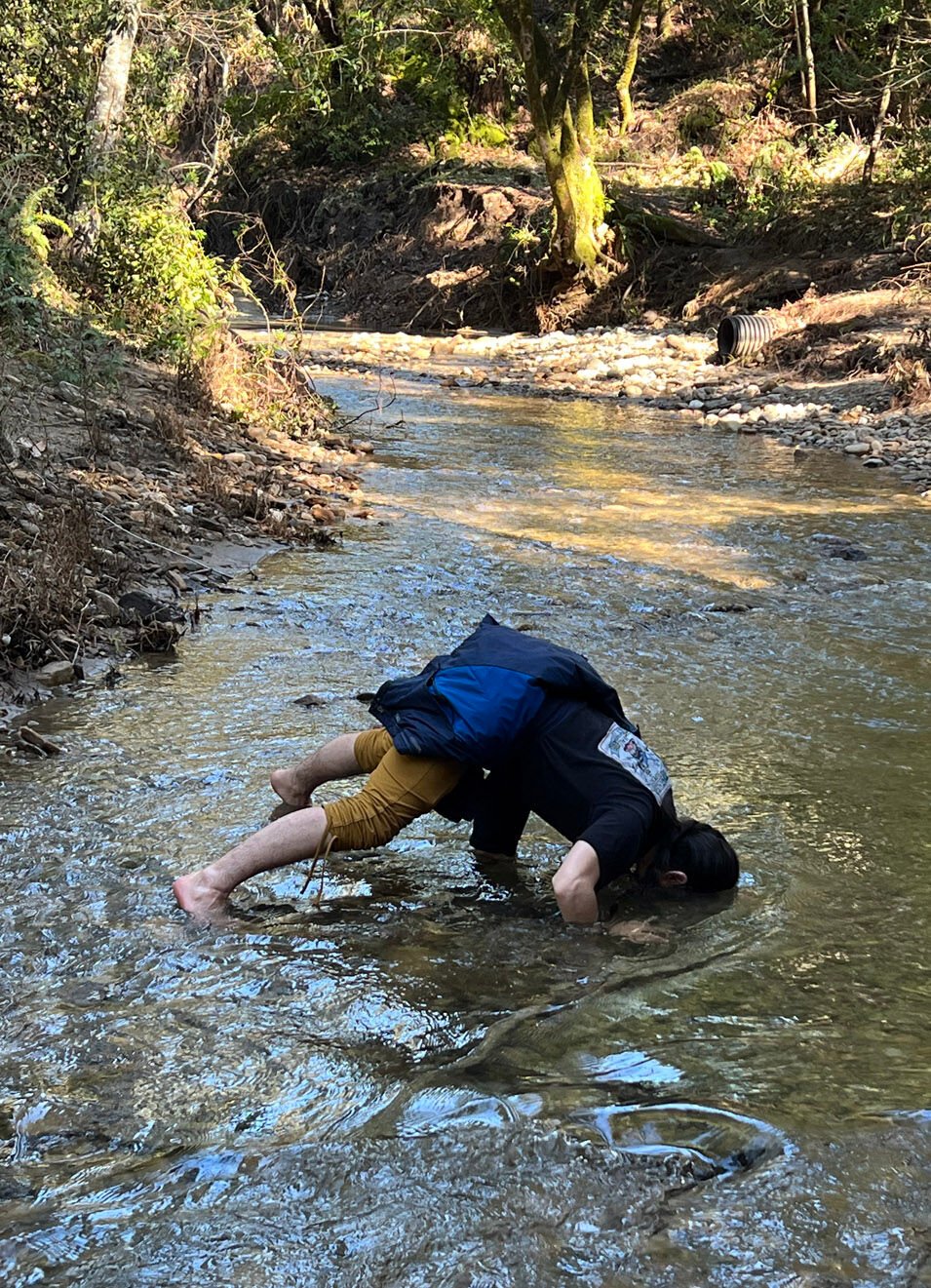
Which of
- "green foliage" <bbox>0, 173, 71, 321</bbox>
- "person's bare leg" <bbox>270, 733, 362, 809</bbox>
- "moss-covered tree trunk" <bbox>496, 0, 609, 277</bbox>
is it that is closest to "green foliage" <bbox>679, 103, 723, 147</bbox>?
"moss-covered tree trunk" <bbox>496, 0, 609, 277</bbox>

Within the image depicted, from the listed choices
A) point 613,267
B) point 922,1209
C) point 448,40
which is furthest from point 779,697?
point 448,40

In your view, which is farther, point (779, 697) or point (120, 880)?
point (779, 697)

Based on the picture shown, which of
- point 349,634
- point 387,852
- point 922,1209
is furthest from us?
point 349,634

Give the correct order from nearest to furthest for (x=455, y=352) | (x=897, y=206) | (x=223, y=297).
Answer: (x=223, y=297)
(x=897, y=206)
(x=455, y=352)

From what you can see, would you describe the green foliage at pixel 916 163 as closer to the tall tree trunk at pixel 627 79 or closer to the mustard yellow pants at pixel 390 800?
the tall tree trunk at pixel 627 79

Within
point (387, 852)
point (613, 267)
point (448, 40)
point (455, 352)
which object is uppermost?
point (448, 40)

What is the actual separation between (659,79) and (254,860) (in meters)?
30.8

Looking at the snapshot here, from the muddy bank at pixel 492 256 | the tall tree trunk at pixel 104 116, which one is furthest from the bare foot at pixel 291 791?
the muddy bank at pixel 492 256

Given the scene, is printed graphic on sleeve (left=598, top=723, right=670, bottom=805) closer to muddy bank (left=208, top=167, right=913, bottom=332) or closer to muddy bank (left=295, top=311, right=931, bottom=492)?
muddy bank (left=295, top=311, right=931, bottom=492)

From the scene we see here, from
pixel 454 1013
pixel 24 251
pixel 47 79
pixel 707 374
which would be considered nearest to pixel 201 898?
pixel 454 1013

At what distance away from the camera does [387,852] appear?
414 centimetres

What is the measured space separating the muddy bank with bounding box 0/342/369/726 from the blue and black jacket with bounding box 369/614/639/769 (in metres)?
2.20

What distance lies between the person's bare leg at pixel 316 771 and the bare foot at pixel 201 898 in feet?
2.04

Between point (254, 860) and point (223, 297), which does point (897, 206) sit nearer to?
point (223, 297)
